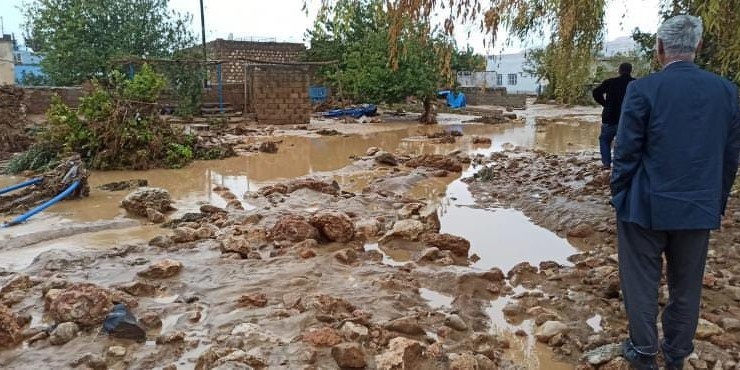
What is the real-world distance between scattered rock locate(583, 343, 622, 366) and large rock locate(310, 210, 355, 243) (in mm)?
2949

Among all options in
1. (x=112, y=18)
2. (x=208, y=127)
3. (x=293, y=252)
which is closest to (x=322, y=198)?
(x=293, y=252)

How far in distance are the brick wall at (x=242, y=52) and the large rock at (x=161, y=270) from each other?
25542 mm

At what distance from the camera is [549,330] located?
11.7ft

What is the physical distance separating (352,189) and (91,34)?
689 inches

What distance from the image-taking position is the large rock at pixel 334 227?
225 inches

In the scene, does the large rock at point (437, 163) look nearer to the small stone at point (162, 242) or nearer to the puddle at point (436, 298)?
the small stone at point (162, 242)

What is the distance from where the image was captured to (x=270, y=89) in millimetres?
20109

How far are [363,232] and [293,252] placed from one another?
1043mm

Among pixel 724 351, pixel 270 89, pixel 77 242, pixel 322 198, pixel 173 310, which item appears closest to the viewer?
pixel 724 351

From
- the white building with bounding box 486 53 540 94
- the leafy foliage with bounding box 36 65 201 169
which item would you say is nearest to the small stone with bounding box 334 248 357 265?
the leafy foliage with bounding box 36 65 201 169

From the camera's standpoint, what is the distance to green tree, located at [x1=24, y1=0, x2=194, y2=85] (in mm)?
21547

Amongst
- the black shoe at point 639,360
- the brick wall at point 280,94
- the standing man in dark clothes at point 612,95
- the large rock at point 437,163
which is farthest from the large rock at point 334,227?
the brick wall at point 280,94

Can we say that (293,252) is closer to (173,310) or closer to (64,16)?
(173,310)

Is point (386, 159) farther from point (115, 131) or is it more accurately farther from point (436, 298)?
point (436, 298)
